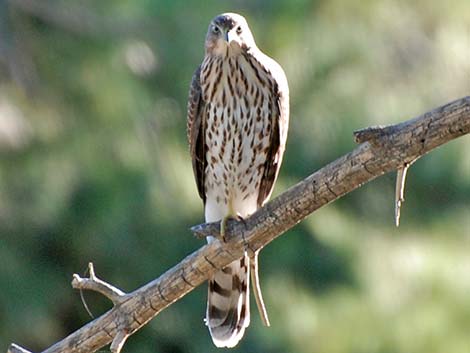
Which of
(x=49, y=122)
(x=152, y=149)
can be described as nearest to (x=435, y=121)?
→ (x=152, y=149)

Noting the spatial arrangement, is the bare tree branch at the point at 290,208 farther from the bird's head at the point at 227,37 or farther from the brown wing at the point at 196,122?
the bird's head at the point at 227,37

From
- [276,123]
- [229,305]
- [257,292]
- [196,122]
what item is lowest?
[257,292]

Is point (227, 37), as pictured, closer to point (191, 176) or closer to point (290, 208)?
point (290, 208)

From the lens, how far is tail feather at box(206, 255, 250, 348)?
467 cm

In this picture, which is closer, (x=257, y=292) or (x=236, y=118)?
(x=257, y=292)

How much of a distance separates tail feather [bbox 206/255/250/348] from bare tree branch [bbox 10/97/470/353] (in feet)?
2.40

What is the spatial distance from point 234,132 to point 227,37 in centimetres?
35

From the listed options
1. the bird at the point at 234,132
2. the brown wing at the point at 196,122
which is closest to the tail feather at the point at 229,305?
the bird at the point at 234,132

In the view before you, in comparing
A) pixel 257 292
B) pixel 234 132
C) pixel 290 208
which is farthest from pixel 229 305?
pixel 290 208

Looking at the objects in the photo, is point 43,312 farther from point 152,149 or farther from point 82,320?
point 152,149

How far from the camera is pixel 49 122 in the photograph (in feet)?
22.4

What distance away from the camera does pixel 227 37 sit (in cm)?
467

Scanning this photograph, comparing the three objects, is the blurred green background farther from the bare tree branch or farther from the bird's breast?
the bare tree branch

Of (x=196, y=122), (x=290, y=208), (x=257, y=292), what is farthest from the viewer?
(x=196, y=122)
